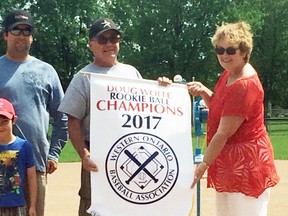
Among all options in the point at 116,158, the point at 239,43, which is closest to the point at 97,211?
the point at 116,158

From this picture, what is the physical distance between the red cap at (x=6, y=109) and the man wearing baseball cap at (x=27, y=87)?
0.58ft

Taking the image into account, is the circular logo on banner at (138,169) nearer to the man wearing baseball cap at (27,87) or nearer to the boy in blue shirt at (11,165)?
the boy in blue shirt at (11,165)

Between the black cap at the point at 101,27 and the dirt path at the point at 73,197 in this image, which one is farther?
the dirt path at the point at 73,197

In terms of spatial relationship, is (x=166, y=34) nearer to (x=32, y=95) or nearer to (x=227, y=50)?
(x=32, y=95)

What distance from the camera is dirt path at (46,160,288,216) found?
29.2 feet

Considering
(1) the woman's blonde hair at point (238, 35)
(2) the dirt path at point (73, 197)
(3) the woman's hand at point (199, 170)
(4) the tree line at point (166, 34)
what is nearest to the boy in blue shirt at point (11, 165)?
(3) the woman's hand at point (199, 170)

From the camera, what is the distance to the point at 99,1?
48.5 m

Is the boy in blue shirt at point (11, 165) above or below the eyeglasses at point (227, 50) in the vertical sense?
below

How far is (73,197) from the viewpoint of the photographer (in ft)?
33.8

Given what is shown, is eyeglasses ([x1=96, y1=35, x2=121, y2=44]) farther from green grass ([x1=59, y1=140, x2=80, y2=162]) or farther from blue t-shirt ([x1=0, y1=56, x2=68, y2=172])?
green grass ([x1=59, y1=140, x2=80, y2=162])

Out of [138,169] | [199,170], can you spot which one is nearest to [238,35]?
[199,170]

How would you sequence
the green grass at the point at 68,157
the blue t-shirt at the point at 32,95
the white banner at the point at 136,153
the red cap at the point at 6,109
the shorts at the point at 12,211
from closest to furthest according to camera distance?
the white banner at the point at 136,153, the red cap at the point at 6,109, the shorts at the point at 12,211, the blue t-shirt at the point at 32,95, the green grass at the point at 68,157

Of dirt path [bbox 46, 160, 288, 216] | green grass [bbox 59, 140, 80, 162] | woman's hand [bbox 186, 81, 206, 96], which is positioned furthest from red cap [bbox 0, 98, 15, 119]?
green grass [bbox 59, 140, 80, 162]

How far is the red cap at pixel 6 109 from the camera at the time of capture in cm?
444
